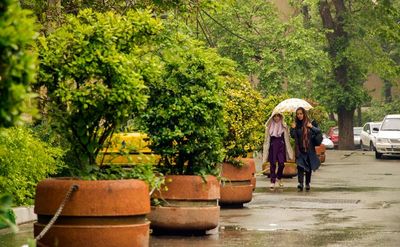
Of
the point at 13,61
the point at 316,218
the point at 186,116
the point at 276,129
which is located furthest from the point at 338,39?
the point at 13,61

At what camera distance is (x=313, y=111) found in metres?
39.1

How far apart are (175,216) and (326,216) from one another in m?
4.01

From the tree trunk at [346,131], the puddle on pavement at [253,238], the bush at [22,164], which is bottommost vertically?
the puddle on pavement at [253,238]

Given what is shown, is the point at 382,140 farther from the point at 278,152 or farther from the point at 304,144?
the point at 304,144

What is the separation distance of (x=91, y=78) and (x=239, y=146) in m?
7.93

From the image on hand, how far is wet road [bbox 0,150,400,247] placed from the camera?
1263 centimetres

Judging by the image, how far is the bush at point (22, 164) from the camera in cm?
1555

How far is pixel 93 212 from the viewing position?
9.48 m

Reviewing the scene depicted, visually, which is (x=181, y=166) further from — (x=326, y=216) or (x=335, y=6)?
(x=335, y=6)

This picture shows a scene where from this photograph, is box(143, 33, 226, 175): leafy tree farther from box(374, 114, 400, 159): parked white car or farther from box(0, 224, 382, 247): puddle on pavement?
box(374, 114, 400, 159): parked white car

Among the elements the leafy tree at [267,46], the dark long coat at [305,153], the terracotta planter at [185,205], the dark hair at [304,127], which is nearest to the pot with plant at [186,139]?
the terracotta planter at [185,205]

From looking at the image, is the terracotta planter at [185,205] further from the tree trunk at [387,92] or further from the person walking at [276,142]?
the tree trunk at [387,92]

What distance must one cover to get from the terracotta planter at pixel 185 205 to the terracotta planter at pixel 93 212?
3109 mm

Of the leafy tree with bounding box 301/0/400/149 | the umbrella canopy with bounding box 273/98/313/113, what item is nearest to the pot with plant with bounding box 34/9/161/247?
the umbrella canopy with bounding box 273/98/313/113
